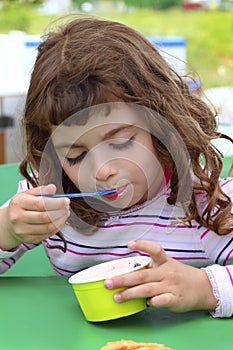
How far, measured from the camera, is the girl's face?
928mm

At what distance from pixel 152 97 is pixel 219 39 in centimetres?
519

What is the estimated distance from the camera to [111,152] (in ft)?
3.05

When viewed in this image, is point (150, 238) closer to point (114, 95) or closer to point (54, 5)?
point (114, 95)

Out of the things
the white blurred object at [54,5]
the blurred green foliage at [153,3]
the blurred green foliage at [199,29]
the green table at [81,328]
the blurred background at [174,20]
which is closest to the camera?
the green table at [81,328]

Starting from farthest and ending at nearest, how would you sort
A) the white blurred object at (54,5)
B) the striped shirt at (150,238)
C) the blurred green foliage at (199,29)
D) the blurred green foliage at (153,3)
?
the blurred green foliage at (153,3) < the blurred green foliage at (199,29) < the white blurred object at (54,5) < the striped shirt at (150,238)

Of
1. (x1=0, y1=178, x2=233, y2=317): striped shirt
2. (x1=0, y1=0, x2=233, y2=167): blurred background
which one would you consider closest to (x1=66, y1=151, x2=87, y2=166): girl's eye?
(x1=0, y1=178, x2=233, y2=317): striped shirt

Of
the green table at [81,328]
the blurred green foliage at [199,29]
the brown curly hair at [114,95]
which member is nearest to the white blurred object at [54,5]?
the blurred green foliage at [199,29]

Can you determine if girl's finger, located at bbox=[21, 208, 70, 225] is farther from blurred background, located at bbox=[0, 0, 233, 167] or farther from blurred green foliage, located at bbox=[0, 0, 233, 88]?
blurred green foliage, located at bbox=[0, 0, 233, 88]

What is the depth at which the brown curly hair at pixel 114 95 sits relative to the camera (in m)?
0.96

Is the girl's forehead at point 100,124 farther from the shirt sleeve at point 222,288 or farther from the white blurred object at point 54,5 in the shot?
the white blurred object at point 54,5

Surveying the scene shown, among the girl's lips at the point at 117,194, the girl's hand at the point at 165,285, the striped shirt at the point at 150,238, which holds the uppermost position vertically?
the girl's lips at the point at 117,194

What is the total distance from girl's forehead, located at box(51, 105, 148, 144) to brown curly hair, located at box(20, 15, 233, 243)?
16 mm

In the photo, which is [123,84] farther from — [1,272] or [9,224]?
[1,272]

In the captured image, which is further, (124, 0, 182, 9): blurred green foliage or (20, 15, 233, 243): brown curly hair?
(124, 0, 182, 9): blurred green foliage
